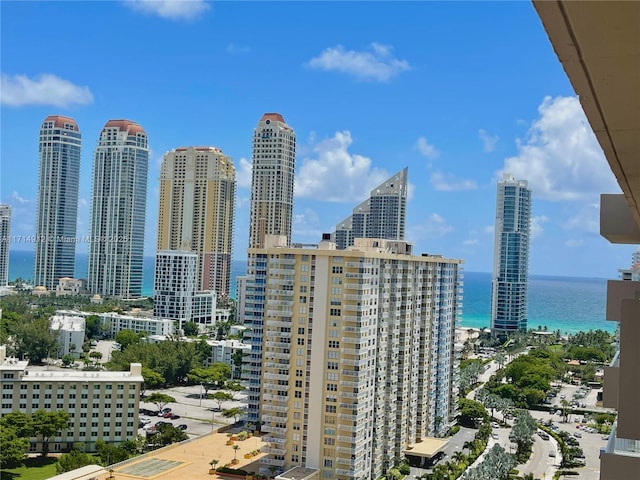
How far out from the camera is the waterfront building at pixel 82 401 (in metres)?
10.3

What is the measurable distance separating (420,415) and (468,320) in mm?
33617

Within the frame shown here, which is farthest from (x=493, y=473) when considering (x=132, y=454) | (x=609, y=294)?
(x=609, y=294)

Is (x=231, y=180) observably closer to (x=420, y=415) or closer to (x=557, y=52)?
(x=420, y=415)

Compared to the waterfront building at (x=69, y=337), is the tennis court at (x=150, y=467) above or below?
below

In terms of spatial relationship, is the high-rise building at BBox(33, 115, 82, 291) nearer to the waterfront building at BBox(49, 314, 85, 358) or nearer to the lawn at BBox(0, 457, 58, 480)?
the waterfront building at BBox(49, 314, 85, 358)

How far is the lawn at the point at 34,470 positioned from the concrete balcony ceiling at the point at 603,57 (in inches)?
390

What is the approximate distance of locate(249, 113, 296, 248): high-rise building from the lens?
2481 cm

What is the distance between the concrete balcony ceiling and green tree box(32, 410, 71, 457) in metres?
10.6

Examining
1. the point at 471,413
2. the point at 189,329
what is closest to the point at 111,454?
the point at 471,413

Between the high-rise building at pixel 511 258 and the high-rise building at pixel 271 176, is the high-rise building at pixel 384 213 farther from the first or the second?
the high-rise building at pixel 511 258

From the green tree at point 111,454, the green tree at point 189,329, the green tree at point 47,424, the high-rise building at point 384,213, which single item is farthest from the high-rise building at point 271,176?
the green tree at point 111,454

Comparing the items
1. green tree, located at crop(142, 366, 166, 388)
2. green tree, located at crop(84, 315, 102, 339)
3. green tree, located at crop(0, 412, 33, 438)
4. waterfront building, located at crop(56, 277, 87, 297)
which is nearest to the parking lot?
green tree, located at crop(142, 366, 166, 388)

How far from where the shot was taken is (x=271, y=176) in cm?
2498

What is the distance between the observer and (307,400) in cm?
858
